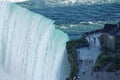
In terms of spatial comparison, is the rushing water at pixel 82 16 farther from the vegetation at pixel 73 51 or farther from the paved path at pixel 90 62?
the paved path at pixel 90 62

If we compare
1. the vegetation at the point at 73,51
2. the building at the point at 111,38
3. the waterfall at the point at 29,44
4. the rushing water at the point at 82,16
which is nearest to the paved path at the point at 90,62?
the vegetation at the point at 73,51

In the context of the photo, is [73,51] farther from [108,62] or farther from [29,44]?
[29,44]

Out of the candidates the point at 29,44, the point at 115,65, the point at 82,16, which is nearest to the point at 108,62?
the point at 115,65

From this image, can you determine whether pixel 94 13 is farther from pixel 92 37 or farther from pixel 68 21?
pixel 92 37

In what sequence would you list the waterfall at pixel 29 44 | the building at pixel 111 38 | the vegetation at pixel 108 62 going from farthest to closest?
1. the waterfall at pixel 29 44
2. the building at pixel 111 38
3. the vegetation at pixel 108 62

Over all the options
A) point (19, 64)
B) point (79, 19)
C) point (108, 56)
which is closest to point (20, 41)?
point (19, 64)

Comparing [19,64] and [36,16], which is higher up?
[36,16]
